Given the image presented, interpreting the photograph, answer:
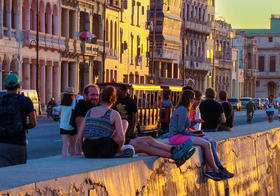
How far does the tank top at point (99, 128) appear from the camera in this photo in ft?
41.9

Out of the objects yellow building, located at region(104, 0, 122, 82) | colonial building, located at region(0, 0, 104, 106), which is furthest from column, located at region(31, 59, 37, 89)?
yellow building, located at region(104, 0, 122, 82)

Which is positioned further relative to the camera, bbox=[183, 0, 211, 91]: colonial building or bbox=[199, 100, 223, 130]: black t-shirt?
bbox=[183, 0, 211, 91]: colonial building

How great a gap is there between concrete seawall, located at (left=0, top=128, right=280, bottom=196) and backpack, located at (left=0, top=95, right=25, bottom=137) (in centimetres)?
54

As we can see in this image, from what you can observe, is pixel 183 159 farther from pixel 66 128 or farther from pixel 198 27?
pixel 198 27

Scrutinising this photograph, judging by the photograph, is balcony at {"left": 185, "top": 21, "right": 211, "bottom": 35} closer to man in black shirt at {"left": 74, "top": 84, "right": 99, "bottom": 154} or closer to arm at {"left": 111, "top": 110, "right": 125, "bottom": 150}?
man in black shirt at {"left": 74, "top": 84, "right": 99, "bottom": 154}

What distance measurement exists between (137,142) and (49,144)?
20204 mm

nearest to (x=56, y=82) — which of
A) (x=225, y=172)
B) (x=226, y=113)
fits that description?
(x=226, y=113)

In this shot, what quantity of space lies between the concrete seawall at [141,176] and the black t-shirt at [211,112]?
2.62 meters

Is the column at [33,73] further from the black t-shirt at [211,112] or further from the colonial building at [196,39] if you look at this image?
the black t-shirt at [211,112]

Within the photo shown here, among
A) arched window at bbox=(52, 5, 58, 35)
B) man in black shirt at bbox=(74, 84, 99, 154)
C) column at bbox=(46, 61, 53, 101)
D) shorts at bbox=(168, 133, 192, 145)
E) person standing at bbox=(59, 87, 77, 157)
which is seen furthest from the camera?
arched window at bbox=(52, 5, 58, 35)

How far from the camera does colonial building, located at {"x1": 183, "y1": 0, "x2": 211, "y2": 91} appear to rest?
11506 cm

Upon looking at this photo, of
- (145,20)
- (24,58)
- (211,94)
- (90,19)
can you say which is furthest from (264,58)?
(211,94)

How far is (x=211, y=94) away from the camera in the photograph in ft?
68.4

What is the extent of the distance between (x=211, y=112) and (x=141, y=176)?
→ 1011 cm
